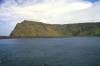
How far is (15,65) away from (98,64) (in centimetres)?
1959

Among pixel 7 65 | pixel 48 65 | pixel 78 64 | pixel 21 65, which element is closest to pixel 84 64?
pixel 78 64

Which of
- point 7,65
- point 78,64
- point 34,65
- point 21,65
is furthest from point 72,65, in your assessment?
point 7,65

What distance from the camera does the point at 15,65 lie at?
48.4m

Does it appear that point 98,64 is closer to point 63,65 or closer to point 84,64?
point 84,64

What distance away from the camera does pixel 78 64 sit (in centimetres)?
4825

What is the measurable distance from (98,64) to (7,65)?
21.6 m

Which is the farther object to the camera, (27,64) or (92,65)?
(27,64)

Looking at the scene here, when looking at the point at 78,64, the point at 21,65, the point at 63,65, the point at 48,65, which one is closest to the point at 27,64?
the point at 21,65

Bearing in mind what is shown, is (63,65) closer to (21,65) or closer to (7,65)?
(21,65)

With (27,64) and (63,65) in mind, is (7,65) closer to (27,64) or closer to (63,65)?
(27,64)

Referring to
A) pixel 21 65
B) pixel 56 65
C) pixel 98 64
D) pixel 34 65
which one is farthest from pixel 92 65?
pixel 21 65

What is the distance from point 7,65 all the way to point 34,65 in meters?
6.53

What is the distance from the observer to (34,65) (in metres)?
48.8

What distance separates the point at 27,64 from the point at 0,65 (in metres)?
6.48
